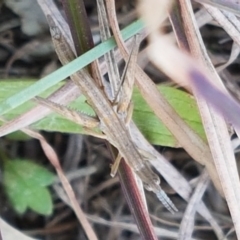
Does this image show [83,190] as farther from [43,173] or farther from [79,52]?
[79,52]

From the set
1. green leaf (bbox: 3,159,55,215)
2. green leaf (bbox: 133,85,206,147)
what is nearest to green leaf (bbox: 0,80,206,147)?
green leaf (bbox: 133,85,206,147)

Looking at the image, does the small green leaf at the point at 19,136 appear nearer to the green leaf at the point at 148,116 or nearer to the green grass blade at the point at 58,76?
the green leaf at the point at 148,116

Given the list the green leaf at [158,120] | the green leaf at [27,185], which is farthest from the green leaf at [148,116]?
the green leaf at [27,185]

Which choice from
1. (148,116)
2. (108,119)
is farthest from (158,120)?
(108,119)

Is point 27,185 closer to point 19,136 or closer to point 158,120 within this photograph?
point 19,136

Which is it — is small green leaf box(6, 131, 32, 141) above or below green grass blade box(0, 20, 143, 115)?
Answer: below

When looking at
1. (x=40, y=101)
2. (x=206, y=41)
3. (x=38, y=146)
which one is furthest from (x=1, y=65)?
(x=206, y=41)

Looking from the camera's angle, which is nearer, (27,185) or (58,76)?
(58,76)

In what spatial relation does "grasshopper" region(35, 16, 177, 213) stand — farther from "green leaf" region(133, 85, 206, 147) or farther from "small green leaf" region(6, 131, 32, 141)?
"small green leaf" region(6, 131, 32, 141)
